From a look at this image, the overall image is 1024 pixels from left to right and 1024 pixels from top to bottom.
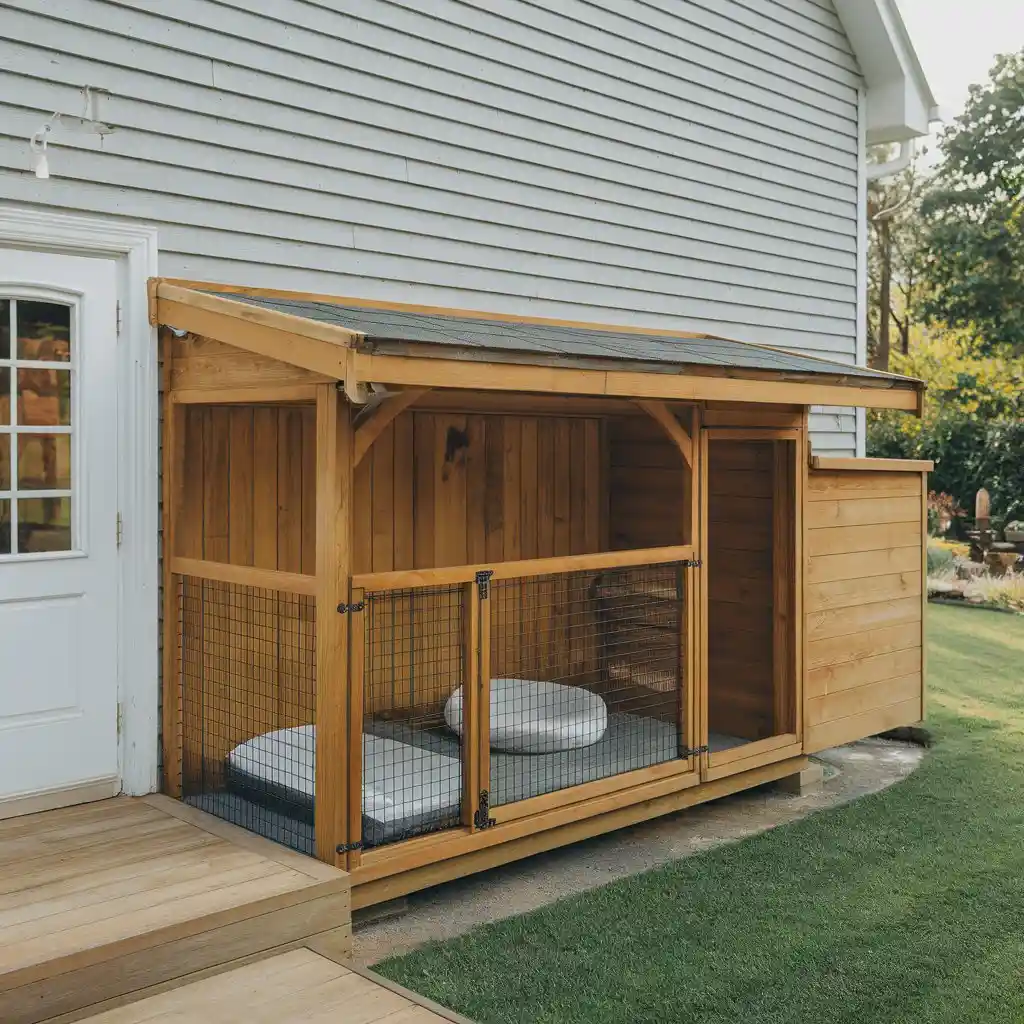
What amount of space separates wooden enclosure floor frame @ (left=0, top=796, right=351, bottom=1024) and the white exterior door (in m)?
0.25

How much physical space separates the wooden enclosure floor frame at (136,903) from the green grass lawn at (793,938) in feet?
1.41

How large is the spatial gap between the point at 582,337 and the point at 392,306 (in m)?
0.83

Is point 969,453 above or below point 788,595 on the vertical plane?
above

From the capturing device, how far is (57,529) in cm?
416

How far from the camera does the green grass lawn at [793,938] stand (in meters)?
3.38

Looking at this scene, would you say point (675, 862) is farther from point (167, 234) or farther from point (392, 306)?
point (167, 234)

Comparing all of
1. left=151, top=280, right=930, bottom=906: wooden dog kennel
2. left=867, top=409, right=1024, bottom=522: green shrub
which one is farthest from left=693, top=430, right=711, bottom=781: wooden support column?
left=867, top=409, right=1024, bottom=522: green shrub

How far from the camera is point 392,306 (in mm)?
5070

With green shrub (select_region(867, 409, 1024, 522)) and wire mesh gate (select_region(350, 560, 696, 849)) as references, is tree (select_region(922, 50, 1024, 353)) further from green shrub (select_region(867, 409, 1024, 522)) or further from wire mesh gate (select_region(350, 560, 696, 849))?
wire mesh gate (select_region(350, 560, 696, 849))

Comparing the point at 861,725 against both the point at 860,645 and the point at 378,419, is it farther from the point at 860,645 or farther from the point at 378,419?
the point at 378,419

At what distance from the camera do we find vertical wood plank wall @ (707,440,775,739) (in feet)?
18.1

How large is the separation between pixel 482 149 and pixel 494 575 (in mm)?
2390

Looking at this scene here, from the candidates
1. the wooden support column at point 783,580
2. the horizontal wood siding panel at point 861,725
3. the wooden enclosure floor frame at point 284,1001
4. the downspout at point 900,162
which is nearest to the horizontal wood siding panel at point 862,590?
the wooden support column at point 783,580

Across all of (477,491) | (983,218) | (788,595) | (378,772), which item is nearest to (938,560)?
Result: (788,595)
